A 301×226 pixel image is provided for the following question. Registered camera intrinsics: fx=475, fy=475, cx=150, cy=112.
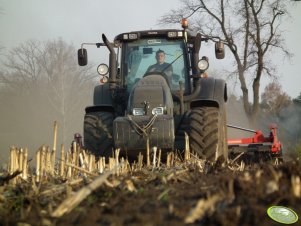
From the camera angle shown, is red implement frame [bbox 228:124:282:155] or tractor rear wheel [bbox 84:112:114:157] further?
red implement frame [bbox 228:124:282:155]

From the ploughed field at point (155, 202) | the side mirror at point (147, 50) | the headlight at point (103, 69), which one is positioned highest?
the side mirror at point (147, 50)

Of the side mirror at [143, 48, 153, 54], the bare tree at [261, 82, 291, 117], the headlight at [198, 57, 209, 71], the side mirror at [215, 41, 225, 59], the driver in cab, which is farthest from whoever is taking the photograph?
the bare tree at [261, 82, 291, 117]

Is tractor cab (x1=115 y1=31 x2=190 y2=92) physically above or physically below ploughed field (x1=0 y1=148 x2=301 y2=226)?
above

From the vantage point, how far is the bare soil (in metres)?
2.32

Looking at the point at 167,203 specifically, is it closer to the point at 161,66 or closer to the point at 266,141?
the point at 161,66

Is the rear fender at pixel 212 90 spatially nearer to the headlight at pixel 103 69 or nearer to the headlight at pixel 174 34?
the headlight at pixel 174 34

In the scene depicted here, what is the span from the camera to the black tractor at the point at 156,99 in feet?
23.0

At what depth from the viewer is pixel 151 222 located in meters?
2.27

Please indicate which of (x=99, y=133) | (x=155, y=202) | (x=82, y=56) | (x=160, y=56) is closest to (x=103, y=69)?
(x=82, y=56)

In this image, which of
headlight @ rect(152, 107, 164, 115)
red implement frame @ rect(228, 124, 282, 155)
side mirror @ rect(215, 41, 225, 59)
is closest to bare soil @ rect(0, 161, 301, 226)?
headlight @ rect(152, 107, 164, 115)

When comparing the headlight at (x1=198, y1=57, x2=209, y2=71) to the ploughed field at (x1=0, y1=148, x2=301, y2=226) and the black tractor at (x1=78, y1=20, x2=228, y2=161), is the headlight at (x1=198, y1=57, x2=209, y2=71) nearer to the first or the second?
A: the black tractor at (x1=78, y1=20, x2=228, y2=161)

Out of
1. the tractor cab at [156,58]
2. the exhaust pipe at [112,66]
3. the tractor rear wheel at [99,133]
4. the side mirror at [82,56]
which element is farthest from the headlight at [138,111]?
the side mirror at [82,56]

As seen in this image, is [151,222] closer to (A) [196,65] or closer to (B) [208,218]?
(B) [208,218]

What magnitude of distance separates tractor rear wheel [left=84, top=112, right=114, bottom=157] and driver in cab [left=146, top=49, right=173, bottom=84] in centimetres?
115
